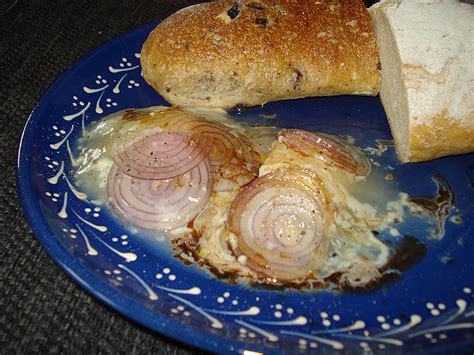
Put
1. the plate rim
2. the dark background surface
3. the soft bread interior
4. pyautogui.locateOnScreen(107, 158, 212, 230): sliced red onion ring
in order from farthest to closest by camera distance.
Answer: the soft bread interior < pyautogui.locateOnScreen(107, 158, 212, 230): sliced red onion ring < the dark background surface < the plate rim

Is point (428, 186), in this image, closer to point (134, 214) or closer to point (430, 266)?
point (430, 266)

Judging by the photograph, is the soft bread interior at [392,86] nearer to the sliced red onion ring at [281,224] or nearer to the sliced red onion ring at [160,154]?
the sliced red onion ring at [281,224]

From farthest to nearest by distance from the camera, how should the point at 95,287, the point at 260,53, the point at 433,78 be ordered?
the point at 260,53, the point at 433,78, the point at 95,287

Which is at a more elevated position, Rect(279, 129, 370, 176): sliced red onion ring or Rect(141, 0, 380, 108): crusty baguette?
Rect(141, 0, 380, 108): crusty baguette

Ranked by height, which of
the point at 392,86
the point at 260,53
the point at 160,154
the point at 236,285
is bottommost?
the point at 236,285

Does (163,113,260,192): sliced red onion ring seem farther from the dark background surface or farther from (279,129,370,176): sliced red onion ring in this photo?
the dark background surface

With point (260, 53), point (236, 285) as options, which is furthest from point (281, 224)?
point (260, 53)

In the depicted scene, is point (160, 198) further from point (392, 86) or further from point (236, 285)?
point (392, 86)

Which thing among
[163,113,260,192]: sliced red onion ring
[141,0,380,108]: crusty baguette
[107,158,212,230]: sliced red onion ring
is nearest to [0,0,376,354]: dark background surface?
[107,158,212,230]: sliced red onion ring
